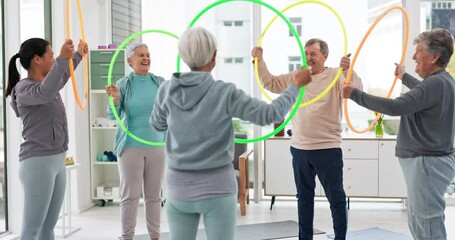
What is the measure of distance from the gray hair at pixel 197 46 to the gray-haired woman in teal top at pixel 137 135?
5.09 ft

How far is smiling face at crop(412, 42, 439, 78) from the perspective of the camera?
9.72 feet

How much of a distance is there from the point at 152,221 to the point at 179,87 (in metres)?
1.92

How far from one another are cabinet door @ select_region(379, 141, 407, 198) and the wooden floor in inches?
8.8

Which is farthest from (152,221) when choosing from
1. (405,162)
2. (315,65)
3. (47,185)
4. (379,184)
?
(379,184)

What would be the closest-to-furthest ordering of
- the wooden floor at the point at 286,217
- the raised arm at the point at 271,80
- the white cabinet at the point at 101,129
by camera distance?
the raised arm at the point at 271,80, the wooden floor at the point at 286,217, the white cabinet at the point at 101,129

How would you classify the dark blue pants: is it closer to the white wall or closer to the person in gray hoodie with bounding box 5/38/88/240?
the person in gray hoodie with bounding box 5/38/88/240

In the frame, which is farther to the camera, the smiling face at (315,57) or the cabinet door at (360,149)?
the cabinet door at (360,149)

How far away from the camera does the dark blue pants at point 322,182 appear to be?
12.8ft

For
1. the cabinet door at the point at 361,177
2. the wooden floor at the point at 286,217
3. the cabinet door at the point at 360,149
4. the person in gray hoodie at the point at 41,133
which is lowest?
the wooden floor at the point at 286,217

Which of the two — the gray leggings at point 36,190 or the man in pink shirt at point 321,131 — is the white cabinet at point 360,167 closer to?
the man in pink shirt at point 321,131

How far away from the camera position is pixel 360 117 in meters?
6.42

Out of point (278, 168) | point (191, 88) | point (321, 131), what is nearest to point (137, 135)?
point (321, 131)

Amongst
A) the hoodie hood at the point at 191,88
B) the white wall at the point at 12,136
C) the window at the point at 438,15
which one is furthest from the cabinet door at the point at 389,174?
the hoodie hood at the point at 191,88

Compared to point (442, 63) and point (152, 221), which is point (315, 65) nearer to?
point (442, 63)
